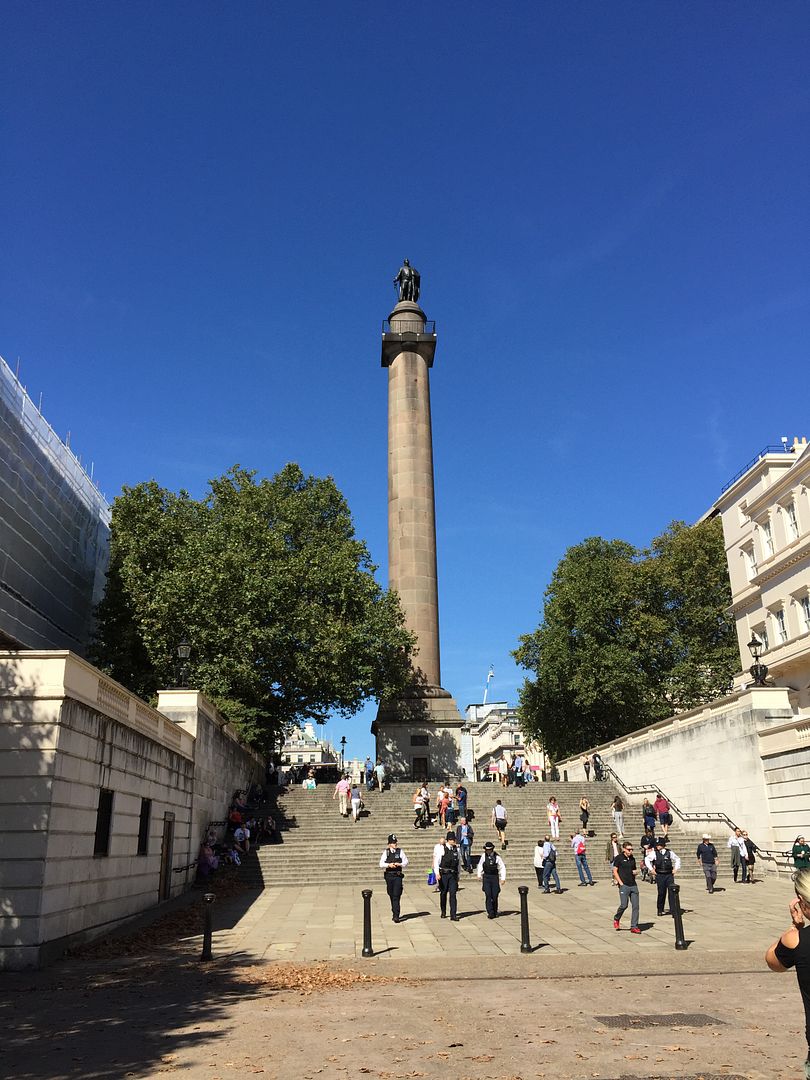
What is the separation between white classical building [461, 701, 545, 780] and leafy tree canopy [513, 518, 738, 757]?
2559 inches

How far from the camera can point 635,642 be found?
5106 cm

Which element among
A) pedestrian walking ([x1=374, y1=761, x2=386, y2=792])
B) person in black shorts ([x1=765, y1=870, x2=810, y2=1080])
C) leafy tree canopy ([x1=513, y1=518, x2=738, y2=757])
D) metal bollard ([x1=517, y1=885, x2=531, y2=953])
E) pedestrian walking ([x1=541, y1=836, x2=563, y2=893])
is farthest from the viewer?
leafy tree canopy ([x1=513, y1=518, x2=738, y2=757])

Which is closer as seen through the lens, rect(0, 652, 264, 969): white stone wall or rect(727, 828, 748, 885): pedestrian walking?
rect(0, 652, 264, 969): white stone wall

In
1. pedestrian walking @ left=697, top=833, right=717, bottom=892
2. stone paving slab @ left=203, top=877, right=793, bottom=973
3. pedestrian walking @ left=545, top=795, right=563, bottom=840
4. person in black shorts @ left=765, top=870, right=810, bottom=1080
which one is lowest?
stone paving slab @ left=203, top=877, right=793, bottom=973

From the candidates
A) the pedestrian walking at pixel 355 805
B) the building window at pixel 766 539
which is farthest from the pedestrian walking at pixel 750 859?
the building window at pixel 766 539

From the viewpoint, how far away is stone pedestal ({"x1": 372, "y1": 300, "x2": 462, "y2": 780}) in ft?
133

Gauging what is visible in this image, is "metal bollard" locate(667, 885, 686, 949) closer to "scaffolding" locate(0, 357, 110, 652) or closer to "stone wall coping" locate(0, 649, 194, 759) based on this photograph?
"stone wall coping" locate(0, 649, 194, 759)

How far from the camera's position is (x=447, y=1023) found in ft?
28.9

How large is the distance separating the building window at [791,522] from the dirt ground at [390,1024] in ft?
92.4

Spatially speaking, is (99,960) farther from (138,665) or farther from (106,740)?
(138,665)

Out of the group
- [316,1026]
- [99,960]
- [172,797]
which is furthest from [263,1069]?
[172,797]

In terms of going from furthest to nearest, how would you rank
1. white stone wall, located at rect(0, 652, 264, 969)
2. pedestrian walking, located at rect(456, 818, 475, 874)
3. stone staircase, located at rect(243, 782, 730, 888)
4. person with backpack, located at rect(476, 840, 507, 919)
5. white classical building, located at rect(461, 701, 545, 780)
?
white classical building, located at rect(461, 701, 545, 780) < stone staircase, located at rect(243, 782, 730, 888) < pedestrian walking, located at rect(456, 818, 475, 874) < person with backpack, located at rect(476, 840, 507, 919) < white stone wall, located at rect(0, 652, 264, 969)

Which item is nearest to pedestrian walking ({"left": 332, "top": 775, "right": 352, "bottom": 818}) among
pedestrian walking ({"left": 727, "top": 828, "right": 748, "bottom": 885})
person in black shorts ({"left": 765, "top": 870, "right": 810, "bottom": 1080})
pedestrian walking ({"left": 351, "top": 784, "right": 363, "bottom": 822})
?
pedestrian walking ({"left": 351, "top": 784, "right": 363, "bottom": 822})

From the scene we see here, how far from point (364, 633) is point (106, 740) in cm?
2400
